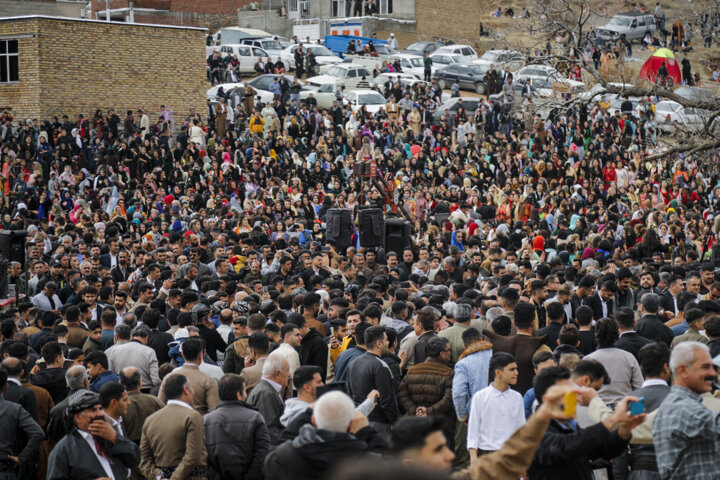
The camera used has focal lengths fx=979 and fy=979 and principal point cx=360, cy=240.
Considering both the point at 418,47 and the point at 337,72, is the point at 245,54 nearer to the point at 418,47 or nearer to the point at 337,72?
the point at 337,72

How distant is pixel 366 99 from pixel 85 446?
105ft

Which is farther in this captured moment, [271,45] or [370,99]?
[271,45]

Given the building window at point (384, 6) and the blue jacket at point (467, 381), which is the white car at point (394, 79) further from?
the blue jacket at point (467, 381)

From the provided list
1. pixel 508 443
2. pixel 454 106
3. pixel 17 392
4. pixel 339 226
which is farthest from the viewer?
pixel 454 106

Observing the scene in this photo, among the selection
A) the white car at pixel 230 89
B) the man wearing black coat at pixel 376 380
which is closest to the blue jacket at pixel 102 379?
the man wearing black coat at pixel 376 380

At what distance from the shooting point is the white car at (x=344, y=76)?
136ft

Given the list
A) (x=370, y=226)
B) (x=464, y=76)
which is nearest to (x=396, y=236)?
(x=370, y=226)

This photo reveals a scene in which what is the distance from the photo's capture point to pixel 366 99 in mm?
37656

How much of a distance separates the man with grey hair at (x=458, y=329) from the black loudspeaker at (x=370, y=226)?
27.1 ft

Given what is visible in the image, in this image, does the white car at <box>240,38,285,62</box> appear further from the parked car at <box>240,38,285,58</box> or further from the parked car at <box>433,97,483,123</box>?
the parked car at <box>433,97,483,123</box>

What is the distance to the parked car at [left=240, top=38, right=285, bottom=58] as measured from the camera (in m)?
49.6

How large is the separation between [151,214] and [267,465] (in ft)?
60.4

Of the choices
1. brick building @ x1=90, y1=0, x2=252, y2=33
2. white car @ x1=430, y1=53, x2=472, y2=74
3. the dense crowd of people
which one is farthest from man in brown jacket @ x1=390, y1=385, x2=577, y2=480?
brick building @ x1=90, y1=0, x2=252, y2=33

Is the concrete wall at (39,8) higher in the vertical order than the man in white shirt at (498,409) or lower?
higher
